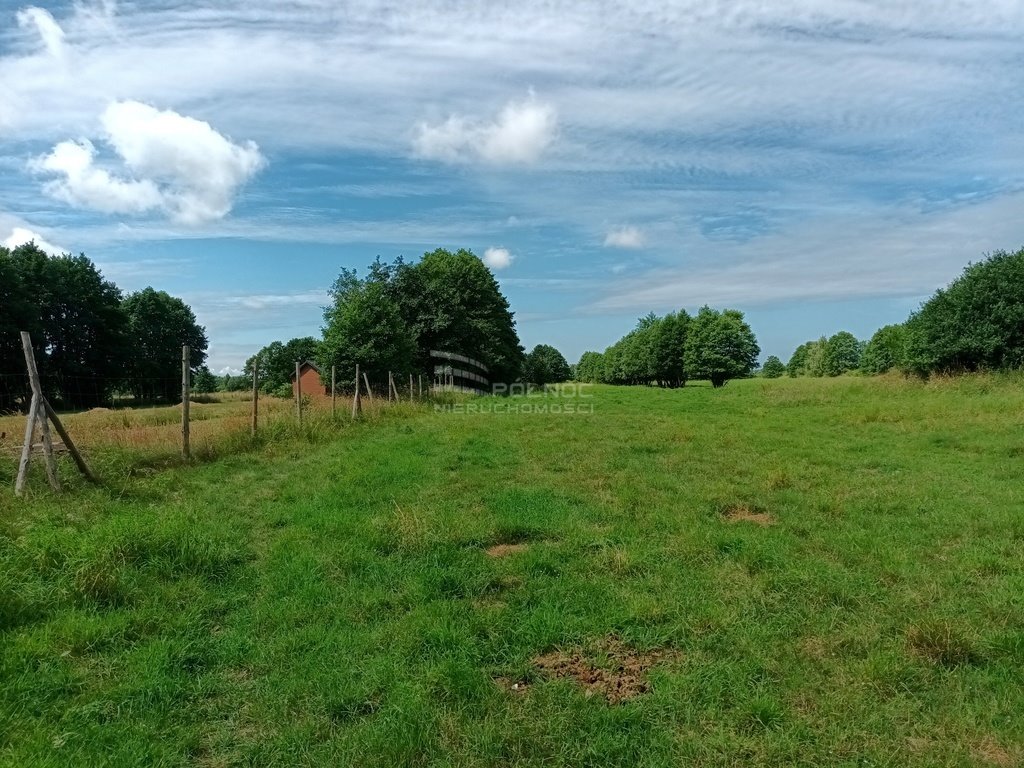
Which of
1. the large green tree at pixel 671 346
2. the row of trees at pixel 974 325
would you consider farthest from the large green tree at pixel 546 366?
the row of trees at pixel 974 325

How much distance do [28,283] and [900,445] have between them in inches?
2109

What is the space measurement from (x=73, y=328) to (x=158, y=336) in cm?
1593

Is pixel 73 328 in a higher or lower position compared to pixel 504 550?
higher

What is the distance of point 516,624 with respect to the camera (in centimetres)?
439

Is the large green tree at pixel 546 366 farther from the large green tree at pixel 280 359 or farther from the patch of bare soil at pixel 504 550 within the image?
the patch of bare soil at pixel 504 550

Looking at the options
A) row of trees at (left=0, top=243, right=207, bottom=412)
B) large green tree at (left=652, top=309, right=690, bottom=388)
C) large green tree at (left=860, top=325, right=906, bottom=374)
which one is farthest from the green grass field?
large green tree at (left=860, top=325, right=906, bottom=374)

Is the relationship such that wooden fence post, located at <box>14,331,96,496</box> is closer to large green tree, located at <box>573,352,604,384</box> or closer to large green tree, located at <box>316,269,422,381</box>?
large green tree, located at <box>316,269,422,381</box>

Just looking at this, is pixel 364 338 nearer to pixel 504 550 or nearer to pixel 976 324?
pixel 504 550

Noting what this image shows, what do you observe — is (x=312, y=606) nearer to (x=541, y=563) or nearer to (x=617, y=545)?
(x=541, y=563)

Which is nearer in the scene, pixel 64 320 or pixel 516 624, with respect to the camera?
pixel 516 624

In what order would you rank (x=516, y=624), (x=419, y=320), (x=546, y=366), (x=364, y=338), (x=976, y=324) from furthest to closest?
1. (x=546, y=366)
2. (x=419, y=320)
3. (x=364, y=338)
4. (x=976, y=324)
5. (x=516, y=624)

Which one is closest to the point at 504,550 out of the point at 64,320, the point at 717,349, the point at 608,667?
the point at 608,667

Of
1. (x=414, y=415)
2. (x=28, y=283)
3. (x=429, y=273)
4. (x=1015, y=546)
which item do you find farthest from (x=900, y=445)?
(x=28, y=283)

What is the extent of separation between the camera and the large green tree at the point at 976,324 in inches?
992
